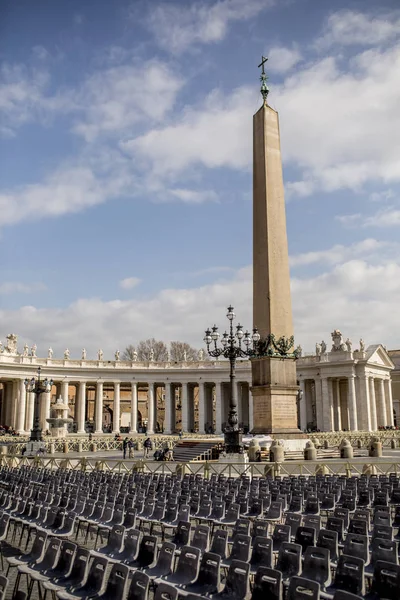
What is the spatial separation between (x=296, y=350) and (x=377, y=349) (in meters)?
48.5

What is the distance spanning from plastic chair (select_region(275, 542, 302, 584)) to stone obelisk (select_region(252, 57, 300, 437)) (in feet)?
75.3

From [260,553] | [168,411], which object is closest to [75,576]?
[260,553]

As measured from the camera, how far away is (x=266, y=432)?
30.8 meters

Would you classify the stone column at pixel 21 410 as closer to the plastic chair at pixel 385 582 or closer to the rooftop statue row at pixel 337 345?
the rooftop statue row at pixel 337 345

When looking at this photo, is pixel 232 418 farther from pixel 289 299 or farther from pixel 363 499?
pixel 363 499

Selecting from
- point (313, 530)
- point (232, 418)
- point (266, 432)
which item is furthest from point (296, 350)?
point (313, 530)

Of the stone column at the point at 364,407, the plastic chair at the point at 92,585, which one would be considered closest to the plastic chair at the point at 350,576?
the plastic chair at the point at 92,585

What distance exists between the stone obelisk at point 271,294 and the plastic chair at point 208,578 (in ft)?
76.5

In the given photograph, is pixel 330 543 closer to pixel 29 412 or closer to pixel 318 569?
pixel 318 569

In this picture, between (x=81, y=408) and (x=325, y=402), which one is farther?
(x=81, y=408)

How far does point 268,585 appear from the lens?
5.94 meters

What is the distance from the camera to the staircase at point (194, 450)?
34375 millimetres

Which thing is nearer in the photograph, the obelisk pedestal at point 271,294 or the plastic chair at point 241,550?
the plastic chair at point 241,550

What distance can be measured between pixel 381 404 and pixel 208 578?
261 feet
